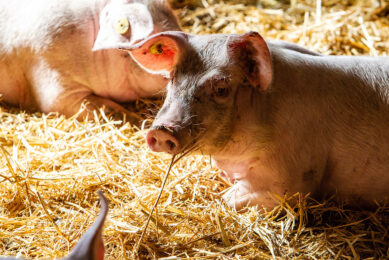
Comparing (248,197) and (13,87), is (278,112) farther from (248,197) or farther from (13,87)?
(13,87)

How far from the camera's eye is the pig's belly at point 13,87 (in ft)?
12.2

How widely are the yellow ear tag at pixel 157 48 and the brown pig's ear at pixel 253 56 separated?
1.25ft

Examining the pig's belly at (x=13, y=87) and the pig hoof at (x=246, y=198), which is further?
the pig's belly at (x=13, y=87)

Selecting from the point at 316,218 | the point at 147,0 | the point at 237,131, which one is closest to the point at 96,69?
the point at 147,0

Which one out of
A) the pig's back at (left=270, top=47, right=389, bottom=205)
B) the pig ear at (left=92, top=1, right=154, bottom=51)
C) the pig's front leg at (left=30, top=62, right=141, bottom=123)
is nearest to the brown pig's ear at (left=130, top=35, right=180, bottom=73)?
the pig's back at (left=270, top=47, right=389, bottom=205)

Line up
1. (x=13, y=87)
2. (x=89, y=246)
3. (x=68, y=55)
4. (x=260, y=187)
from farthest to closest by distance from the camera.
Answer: (x=13, y=87) < (x=68, y=55) < (x=260, y=187) < (x=89, y=246)

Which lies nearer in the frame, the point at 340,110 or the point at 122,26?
the point at 340,110

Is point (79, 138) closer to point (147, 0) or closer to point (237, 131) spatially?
point (147, 0)

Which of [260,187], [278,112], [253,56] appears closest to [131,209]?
[260,187]

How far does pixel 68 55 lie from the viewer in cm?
355

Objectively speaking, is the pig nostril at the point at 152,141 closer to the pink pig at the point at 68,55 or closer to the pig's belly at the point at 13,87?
the pink pig at the point at 68,55

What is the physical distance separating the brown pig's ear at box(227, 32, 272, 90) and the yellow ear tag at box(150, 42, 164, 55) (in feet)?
1.25

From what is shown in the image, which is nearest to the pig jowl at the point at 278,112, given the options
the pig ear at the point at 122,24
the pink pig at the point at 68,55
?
the pig ear at the point at 122,24

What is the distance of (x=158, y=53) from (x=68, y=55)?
1387 millimetres
